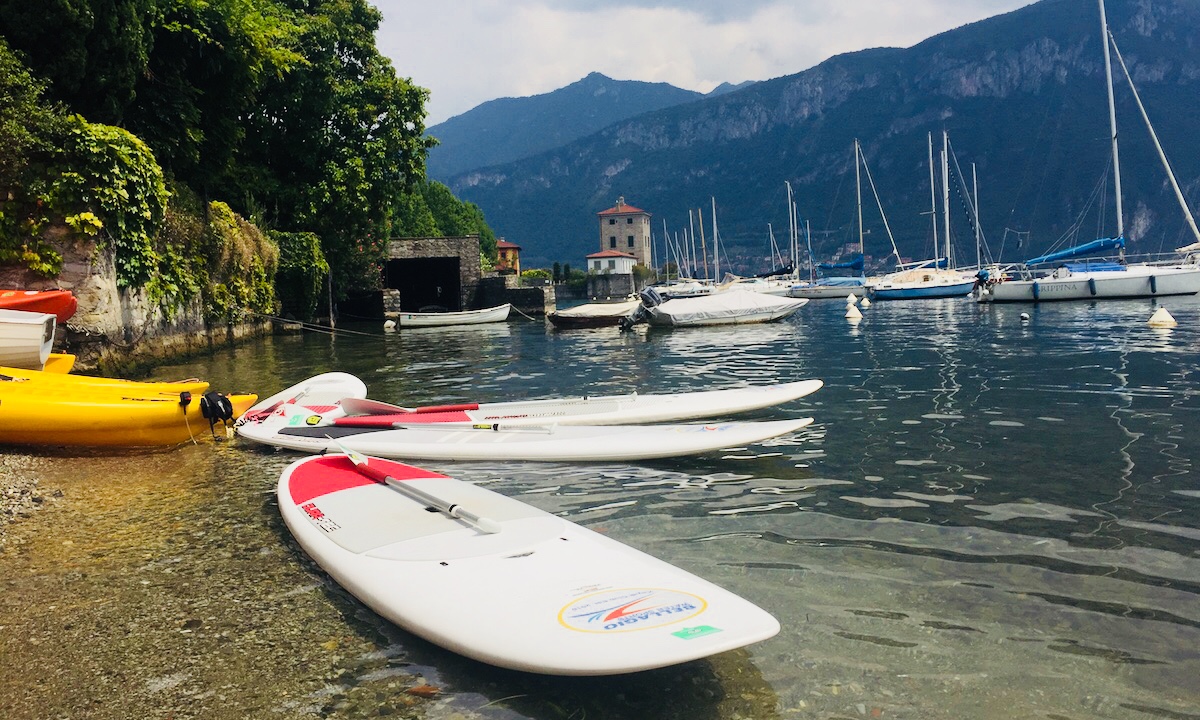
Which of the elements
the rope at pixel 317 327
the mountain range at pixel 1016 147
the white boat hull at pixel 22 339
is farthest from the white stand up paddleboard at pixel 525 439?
the mountain range at pixel 1016 147

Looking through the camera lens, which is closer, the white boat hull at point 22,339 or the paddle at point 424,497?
the paddle at point 424,497

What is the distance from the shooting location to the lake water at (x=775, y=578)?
354 centimetres

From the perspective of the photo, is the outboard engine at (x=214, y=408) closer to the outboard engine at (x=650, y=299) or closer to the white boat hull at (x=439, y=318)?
the outboard engine at (x=650, y=299)

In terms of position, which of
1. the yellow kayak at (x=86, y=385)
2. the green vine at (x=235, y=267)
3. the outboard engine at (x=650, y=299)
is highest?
the green vine at (x=235, y=267)

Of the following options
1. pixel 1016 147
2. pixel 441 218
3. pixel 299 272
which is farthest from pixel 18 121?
pixel 1016 147

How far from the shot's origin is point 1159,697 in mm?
3410

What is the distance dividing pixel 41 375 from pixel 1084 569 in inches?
383

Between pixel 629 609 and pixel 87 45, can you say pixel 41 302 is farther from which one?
pixel 629 609

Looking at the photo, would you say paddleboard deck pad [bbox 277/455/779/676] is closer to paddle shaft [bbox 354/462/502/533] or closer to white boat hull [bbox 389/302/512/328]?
paddle shaft [bbox 354/462/502/533]

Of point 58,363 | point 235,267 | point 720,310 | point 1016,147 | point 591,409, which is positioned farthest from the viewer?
point 1016,147

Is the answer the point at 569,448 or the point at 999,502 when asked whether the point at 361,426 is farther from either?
the point at 999,502

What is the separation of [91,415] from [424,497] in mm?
4919

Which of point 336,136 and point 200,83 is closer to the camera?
point 200,83

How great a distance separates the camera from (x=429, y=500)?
17.6 ft
